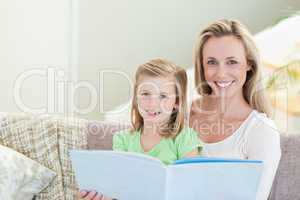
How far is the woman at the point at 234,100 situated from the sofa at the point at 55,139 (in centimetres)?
36

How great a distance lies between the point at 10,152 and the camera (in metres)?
1.93

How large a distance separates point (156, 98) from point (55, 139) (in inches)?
20.9

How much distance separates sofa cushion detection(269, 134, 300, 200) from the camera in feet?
5.82

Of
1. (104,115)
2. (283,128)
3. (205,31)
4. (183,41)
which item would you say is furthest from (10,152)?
(183,41)

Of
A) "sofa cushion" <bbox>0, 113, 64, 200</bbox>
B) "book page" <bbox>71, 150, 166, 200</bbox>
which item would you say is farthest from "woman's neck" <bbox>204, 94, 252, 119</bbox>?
"sofa cushion" <bbox>0, 113, 64, 200</bbox>

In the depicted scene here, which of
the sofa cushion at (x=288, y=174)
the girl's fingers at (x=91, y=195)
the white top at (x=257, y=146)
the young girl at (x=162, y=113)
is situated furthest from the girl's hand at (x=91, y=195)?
the sofa cushion at (x=288, y=174)

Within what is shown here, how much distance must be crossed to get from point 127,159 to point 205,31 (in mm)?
462

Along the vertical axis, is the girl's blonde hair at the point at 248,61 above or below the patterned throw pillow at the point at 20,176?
above

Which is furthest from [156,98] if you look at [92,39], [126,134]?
[92,39]

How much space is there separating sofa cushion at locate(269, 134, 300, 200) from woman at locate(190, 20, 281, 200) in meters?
0.14

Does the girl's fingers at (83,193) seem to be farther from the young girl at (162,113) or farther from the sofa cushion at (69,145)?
the sofa cushion at (69,145)

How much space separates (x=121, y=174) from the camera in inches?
58.9

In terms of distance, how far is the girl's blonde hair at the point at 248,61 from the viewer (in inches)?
63.6

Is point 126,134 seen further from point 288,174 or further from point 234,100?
point 288,174
